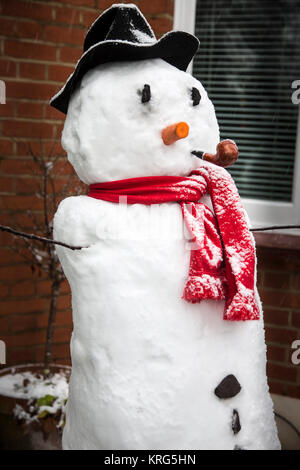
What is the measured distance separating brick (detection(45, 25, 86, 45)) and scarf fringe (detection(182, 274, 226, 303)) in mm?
1211

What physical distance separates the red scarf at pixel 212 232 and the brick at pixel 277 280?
93cm

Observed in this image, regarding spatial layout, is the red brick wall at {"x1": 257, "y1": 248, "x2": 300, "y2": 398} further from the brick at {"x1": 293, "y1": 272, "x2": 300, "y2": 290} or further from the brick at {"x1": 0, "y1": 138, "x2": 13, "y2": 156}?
the brick at {"x1": 0, "y1": 138, "x2": 13, "y2": 156}

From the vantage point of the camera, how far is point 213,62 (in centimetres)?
201

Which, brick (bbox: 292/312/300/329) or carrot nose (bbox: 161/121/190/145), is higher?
carrot nose (bbox: 161/121/190/145)

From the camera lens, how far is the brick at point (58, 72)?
1828 millimetres

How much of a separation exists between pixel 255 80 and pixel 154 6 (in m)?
0.49

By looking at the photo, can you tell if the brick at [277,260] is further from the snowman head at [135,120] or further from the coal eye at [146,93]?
the coal eye at [146,93]

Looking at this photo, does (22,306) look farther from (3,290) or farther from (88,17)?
(88,17)

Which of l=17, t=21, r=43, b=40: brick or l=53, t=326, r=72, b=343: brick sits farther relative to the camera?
l=53, t=326, r=72, b=343: brick

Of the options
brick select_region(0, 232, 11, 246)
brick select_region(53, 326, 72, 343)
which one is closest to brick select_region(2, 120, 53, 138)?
brick select_region(0, 232, 11, 246)

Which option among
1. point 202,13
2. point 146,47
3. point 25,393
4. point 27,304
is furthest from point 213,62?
point 25,393

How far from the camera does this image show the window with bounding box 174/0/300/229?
194 centimetres

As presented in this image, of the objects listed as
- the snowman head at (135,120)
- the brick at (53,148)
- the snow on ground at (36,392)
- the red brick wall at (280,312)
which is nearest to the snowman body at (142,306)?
the snowman head at (135,120)

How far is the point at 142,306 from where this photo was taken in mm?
1019
